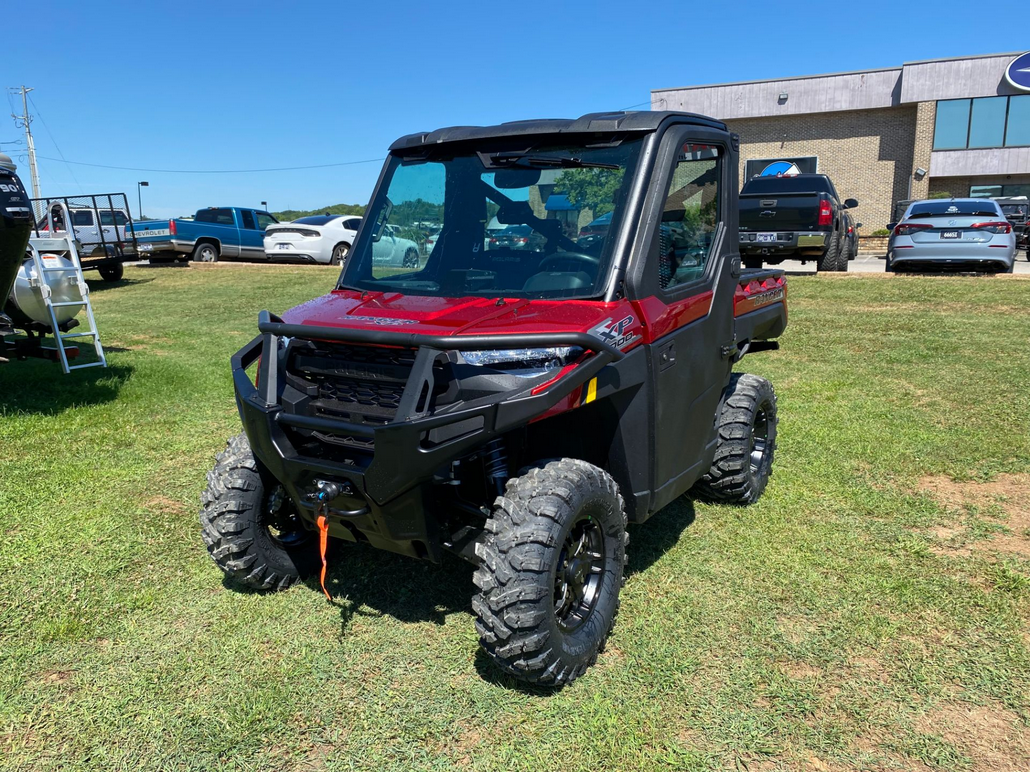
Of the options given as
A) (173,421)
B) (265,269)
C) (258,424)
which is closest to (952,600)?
(258,424)

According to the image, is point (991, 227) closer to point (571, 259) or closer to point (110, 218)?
point (571, 259)

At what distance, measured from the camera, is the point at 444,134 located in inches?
154

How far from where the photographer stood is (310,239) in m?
20.5

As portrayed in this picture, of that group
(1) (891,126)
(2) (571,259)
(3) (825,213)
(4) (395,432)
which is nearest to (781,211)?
(3) (825,213)

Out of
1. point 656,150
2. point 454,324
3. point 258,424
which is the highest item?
point 656,150

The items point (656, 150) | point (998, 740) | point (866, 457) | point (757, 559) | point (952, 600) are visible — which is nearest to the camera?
point (998, 740)

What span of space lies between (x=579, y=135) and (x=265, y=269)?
57.2 ft

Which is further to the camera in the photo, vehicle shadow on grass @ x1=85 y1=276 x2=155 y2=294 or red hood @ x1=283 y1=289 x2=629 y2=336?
vehicle shadow on grass @ x1=85 y1=276 x2=155 y2=294

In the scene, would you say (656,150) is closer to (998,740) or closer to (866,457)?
(998,740)

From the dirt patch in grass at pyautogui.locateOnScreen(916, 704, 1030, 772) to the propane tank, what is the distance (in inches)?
299

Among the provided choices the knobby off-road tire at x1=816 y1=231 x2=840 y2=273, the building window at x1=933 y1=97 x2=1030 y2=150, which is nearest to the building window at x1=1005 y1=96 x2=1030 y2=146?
the building window at x1=933 y1=97 x2=1030 y2=150

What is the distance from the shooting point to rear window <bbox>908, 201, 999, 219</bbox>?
14.8 m

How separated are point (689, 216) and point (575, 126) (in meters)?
0.72

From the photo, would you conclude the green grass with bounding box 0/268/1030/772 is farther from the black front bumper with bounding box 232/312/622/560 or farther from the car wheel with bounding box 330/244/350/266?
the car wheel with bounding box 330/244/350/266
